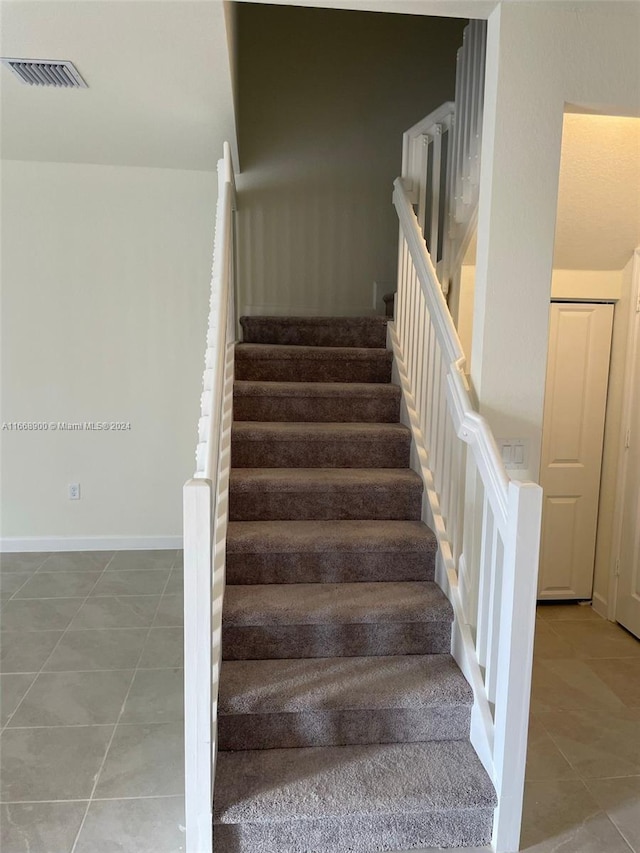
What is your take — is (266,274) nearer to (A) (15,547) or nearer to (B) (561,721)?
(A) (15,547)

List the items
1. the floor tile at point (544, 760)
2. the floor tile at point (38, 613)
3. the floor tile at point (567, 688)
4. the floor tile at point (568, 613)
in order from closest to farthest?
the floor tile at point (544, 760)
the floor tile at point (567, 688)
the floor tile at point (38, 613)
the floor tile at point (568, 613)


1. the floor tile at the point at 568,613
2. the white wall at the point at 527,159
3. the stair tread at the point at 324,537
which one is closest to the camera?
the white wall at the point at 527,159

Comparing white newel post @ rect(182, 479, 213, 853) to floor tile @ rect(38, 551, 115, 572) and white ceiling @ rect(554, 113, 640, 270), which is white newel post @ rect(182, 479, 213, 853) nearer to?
white ceiling @ rect(554, 113, 640, 270)

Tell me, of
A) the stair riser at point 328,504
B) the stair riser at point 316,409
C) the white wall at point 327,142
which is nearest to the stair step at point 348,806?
the stair riser at point 328,504

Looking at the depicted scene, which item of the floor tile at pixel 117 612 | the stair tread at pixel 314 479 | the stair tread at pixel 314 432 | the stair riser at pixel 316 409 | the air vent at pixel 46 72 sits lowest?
the floor tile at pixel 117 612

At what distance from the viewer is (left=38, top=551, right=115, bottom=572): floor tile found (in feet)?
13.1

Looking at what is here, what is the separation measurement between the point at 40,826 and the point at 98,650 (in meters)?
1.10

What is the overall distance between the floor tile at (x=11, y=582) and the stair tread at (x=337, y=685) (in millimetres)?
2022

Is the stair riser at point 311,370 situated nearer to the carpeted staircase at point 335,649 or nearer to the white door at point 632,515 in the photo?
the carpeted staircase at point 335,649

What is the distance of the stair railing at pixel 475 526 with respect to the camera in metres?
1.78

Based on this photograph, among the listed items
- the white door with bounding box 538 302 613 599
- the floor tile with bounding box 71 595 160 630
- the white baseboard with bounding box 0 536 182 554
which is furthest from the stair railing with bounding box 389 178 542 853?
the white baseboard with bounding box 0 536 182 554

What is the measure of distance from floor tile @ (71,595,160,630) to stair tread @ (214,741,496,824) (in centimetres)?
145

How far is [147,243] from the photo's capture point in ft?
13.5

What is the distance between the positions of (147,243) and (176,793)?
326cm
